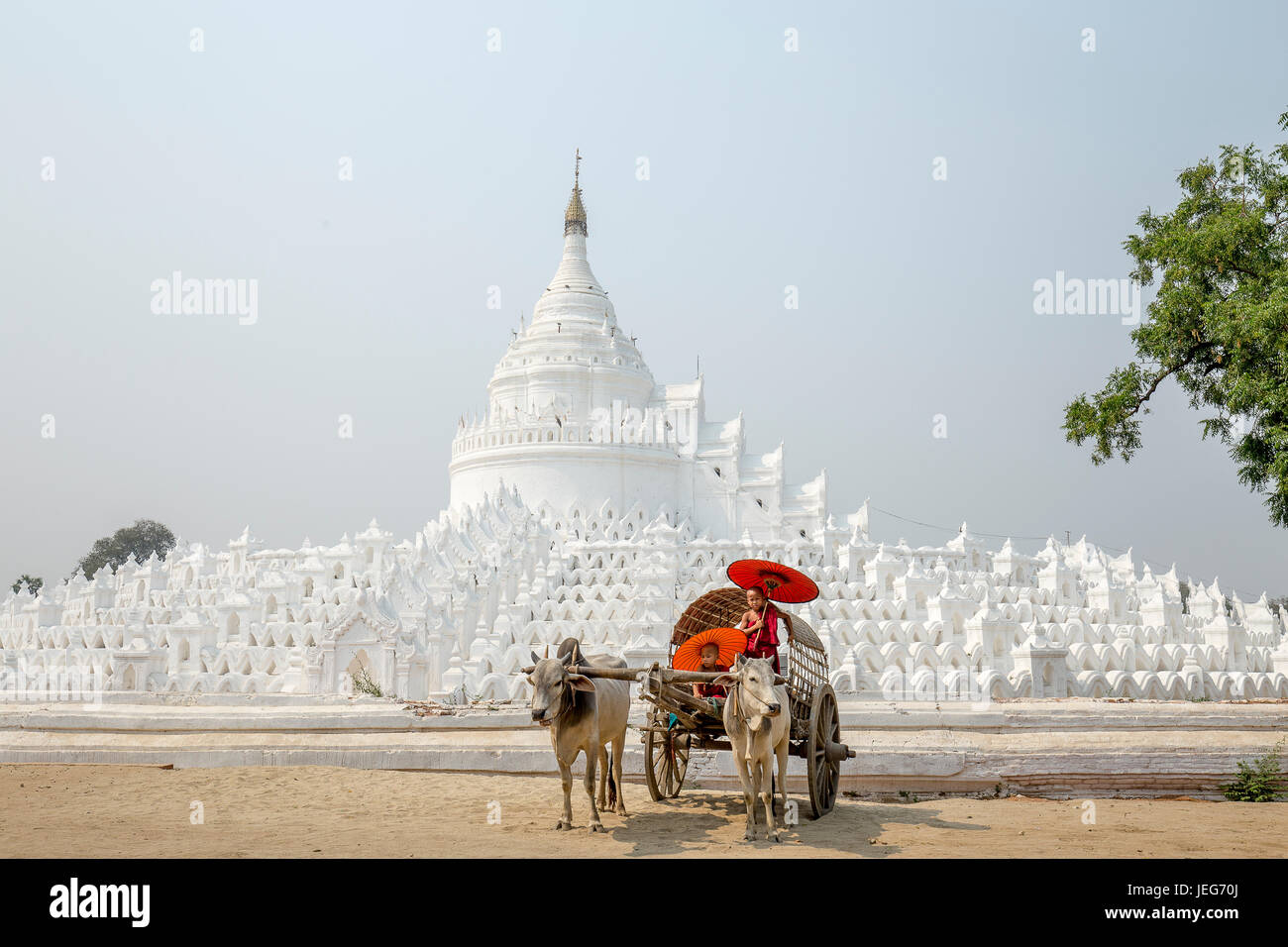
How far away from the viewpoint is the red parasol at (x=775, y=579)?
10.9m

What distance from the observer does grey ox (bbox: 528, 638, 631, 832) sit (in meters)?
9.39

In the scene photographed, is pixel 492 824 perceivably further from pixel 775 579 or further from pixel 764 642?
pixel 775 579

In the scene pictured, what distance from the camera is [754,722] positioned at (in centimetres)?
930

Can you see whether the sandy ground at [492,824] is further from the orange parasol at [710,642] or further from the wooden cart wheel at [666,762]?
the orange parasol at [710,642]

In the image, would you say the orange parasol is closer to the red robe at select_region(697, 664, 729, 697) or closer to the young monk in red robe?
the young monk in red robe

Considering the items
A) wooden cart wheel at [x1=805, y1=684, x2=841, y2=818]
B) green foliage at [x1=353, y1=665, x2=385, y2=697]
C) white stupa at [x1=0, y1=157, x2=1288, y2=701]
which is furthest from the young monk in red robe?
green foliage at [x1=353, y1=665, x2=385, y2=697]

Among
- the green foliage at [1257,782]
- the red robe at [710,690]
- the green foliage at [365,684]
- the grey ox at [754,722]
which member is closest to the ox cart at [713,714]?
the red robe at [710,690]

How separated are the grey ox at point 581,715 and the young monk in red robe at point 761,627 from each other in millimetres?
1328

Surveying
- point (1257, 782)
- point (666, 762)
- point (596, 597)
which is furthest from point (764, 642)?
point (596, 597)

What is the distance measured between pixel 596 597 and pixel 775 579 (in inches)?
913

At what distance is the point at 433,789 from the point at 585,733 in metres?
3.43

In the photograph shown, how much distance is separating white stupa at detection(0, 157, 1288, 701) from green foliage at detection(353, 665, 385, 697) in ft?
1.01
